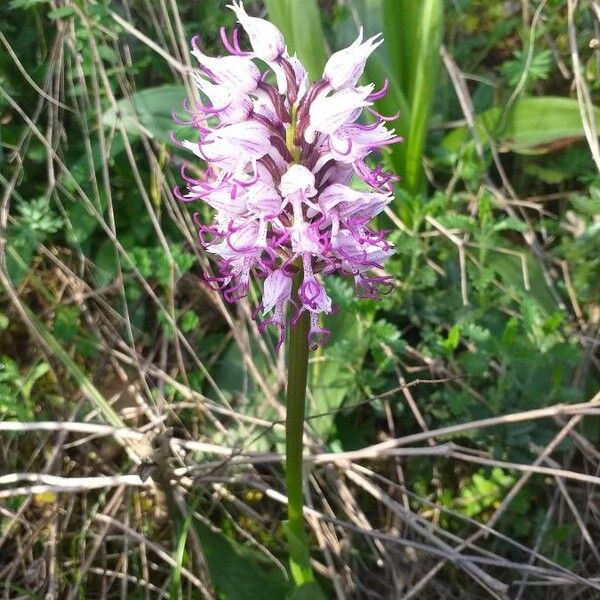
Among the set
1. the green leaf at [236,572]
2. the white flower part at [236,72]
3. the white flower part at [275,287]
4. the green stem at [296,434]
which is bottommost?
the green leaf at [236,572]

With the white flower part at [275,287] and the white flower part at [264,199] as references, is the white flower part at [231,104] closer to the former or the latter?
the white flower part at [264,199]

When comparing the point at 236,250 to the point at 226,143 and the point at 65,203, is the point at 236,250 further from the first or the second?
the point at 65,203

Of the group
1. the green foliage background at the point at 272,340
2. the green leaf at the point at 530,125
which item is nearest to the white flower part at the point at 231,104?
the green foliage background at the point at 272,340

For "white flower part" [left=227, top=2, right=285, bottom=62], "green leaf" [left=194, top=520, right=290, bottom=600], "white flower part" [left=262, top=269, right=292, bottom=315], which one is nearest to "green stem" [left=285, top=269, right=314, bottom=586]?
Result: "white flower part" [left=262, top=269, right=292, bottom=315]

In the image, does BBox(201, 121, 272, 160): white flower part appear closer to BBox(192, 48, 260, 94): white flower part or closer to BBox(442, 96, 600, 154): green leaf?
BBox(192, 48, 260, 94): white flower part

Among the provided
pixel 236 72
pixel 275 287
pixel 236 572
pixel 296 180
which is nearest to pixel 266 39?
pixel 236 72

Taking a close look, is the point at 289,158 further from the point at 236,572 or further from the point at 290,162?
the point at 236,572
